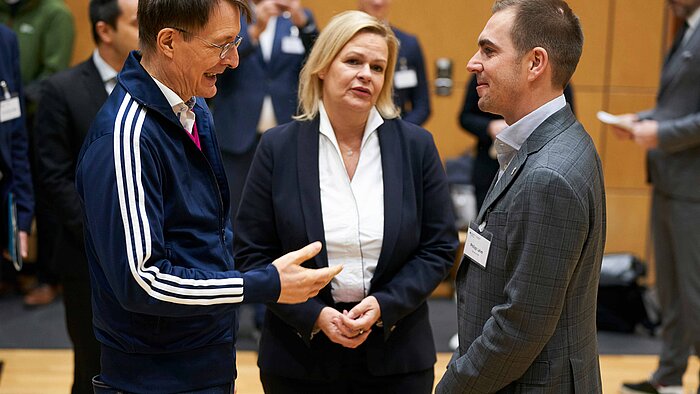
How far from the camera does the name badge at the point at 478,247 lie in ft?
6.11

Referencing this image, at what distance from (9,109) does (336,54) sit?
1370 mm

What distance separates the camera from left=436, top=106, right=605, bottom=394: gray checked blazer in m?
1.73

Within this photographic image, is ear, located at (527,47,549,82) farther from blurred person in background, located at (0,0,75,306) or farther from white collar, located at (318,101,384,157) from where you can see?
blurred person in background, located at (0,0,75,306)

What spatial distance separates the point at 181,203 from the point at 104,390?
1.53 ft

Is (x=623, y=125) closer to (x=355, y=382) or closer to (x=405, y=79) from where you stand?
(x=405, y=79)

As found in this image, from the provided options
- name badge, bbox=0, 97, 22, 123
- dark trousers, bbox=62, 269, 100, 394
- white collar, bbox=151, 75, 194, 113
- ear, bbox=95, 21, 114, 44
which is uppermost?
white collar, bbox=151, 75, 194, 113

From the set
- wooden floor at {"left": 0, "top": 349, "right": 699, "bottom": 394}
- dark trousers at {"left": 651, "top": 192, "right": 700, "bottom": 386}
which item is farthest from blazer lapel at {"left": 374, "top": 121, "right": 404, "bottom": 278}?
dark trousers at {"left": 651, "top": 192, "right": 700, "bottom": 386}

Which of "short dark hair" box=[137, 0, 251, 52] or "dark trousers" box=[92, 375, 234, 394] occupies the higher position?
"short dark hair" box=[137, 0, 251, 52]

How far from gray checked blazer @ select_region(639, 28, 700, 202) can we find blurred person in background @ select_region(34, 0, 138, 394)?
2326 millimetres

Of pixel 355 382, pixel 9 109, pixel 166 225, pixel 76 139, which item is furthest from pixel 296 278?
pixel 9 109

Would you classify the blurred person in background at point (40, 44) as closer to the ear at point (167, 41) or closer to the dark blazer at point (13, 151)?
the dark blazer at point (13, 151)

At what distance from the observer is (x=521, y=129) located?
6.26 feet

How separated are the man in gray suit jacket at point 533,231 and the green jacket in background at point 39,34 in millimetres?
4098

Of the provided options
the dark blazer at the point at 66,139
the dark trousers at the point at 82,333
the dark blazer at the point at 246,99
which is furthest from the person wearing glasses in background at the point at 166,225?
the dark blazer at the point at 246,99
